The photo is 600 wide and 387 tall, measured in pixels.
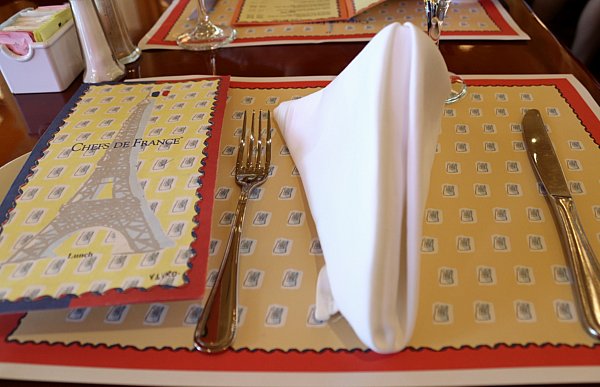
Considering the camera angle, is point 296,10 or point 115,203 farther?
point 296,10

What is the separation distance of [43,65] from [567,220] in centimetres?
74

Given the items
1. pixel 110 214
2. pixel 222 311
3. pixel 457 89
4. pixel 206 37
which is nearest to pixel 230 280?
pixel 222 311

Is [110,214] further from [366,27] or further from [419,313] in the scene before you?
[366,27]

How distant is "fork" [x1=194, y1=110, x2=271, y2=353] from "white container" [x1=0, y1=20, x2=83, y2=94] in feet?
1.18

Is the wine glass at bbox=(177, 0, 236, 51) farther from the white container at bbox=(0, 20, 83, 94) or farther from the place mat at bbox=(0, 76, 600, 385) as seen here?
the place mat at bbox=(0, 76, 600, 385)

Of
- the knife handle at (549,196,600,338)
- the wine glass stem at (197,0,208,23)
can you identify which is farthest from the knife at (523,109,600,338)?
the wine glass stem at (197,0,208,23)

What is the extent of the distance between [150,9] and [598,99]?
88 cm

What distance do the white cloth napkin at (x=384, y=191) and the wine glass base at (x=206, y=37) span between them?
0.50 metres

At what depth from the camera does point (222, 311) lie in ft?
1.29

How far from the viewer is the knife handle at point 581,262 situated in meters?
0.37

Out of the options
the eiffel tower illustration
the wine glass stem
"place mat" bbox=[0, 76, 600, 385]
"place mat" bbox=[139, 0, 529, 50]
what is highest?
the wine glass stem

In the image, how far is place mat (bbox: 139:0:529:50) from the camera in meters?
0.85

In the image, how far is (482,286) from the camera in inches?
16.0

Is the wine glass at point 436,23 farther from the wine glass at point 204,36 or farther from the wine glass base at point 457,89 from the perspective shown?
the wine glass at point 204,36
